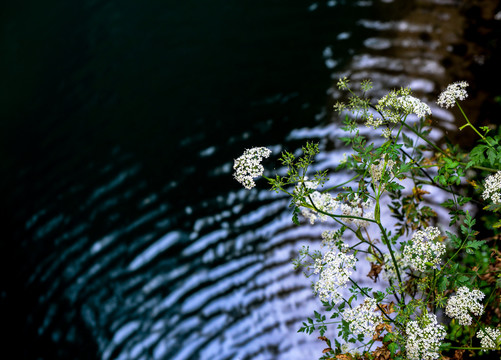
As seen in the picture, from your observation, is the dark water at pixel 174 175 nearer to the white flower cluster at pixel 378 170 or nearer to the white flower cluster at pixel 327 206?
the white flower cluster at pixel 327 206

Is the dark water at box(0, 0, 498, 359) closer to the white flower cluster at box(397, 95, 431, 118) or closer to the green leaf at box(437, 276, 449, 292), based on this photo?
the green leaf at box(437, 276, 449, 292)

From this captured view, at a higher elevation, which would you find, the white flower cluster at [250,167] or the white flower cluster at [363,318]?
the white flower cluster at [250,167]

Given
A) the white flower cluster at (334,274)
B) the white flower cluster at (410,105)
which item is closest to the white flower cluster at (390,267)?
the white flower cluster at (334,274)

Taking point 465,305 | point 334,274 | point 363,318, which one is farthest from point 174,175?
point 465,305

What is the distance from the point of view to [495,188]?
1.48 meters

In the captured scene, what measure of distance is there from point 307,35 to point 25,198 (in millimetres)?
3133

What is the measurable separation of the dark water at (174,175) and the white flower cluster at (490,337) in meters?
1.27

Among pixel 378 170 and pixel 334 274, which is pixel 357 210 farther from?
pixel 334 274

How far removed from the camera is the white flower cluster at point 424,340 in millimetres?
1289

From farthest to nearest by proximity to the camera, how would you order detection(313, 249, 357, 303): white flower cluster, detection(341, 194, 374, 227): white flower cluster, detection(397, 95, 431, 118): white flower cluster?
detection(341, 194, 374, 227): white flower cluster, detection(397, 95, 431, 118): white flower cluster, detection(313, 249, 357, 303): white flower cluster

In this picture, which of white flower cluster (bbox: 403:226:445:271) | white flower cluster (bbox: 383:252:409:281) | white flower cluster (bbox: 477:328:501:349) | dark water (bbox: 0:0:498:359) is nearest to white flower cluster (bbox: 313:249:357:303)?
white flower cluster (bbox: 403:226:445:271)

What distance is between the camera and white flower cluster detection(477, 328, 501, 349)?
139 centimetres

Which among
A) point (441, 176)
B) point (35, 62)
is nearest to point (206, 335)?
point (441, 176)

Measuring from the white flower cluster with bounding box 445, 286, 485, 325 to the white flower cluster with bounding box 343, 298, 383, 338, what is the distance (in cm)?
23
